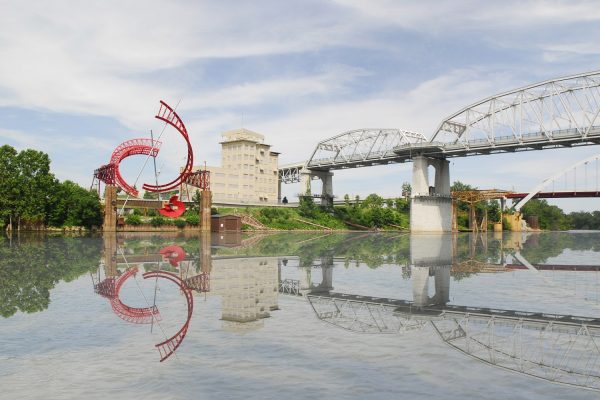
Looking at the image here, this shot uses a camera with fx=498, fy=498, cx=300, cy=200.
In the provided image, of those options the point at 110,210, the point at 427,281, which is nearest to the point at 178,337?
the point at 427,281

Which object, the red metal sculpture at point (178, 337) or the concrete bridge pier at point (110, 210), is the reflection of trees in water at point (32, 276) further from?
the concrete bridge pier at point (110, 210)

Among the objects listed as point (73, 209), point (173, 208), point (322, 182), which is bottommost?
point (73, 209)

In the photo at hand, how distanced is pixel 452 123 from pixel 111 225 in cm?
6518

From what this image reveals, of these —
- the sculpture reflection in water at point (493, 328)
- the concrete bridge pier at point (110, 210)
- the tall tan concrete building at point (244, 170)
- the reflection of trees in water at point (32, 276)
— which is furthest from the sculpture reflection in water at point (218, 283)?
the tall tan concrete building at point (244, 170)

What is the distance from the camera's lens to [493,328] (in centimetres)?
1052

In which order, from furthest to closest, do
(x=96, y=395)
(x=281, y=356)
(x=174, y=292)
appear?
(x=174, y=292) → (x=281, y=356) → (x=96, y=395)

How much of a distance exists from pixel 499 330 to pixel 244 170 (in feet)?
345

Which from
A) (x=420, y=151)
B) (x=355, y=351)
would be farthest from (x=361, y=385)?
(x=420, y=151)

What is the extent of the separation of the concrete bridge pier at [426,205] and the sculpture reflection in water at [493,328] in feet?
254

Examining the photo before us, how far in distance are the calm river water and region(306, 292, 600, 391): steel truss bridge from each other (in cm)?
4

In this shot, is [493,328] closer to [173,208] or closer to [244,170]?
[173,208]

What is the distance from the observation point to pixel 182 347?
8.88m

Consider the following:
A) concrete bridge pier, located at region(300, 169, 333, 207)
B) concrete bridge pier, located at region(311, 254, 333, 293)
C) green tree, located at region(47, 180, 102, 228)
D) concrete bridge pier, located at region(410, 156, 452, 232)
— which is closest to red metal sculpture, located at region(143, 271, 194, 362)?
concrete bridge pier, located at region(311, 254, 333, 293)

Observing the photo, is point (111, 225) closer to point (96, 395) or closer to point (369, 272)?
point (369, 272)
